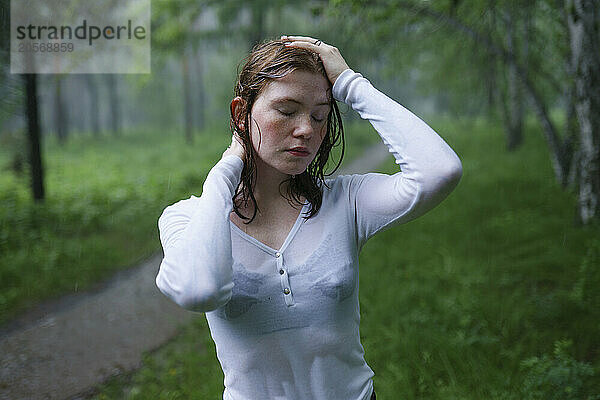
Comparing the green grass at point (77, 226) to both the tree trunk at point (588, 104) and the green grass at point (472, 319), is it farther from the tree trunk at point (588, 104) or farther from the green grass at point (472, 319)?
the tree trunk at point (588, 104)

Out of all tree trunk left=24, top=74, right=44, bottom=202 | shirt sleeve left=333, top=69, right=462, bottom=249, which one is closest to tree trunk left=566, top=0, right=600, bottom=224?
shirt sleeve left=333, top=69, right=462, bottom=249

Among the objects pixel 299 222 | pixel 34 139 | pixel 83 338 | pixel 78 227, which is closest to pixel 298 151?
pixel 299 222

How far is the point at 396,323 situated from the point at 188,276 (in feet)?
10.5

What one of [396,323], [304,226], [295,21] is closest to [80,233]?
[396,323]

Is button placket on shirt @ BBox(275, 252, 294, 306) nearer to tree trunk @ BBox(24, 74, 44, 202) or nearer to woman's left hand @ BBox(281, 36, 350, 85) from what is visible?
woman's left hand @ BBox(281, 36, 350, 85)

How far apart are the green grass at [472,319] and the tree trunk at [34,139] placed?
4.85 metres

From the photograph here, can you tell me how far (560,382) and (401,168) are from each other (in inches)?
88.4

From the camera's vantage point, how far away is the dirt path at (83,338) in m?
3.75

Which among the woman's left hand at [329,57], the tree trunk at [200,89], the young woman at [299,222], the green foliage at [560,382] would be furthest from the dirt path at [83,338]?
the tree trunk at [200,89]

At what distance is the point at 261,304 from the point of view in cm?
128

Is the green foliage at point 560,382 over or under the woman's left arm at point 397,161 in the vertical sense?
under

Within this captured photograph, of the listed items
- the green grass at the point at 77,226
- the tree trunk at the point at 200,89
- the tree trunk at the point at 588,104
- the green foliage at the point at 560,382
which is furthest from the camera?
the tree trunk at the point at 200,89

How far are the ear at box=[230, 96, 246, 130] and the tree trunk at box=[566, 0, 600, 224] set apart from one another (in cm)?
484

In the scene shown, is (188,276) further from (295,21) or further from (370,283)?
(295,21)
